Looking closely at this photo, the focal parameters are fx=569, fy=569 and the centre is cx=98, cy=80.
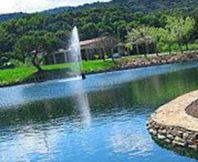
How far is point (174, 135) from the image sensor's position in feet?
78.9

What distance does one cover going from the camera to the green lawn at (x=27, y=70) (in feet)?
309

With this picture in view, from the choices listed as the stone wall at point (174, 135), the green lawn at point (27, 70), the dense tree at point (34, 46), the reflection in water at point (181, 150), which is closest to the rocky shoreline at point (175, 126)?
the stone wall at point (174, 135)

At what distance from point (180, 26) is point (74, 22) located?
1308 inches

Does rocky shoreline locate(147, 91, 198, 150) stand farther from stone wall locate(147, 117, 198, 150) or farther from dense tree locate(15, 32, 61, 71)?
dense tree locate(15, 32, 61, 71)

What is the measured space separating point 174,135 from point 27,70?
76110 millimetres

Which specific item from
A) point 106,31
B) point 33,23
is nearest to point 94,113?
point 106,31

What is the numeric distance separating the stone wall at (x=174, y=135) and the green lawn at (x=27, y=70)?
67929mm

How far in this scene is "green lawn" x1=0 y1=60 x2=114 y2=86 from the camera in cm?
9431

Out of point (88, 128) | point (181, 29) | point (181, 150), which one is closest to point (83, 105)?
point (88, 128)

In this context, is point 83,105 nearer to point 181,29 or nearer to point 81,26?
point 181,29

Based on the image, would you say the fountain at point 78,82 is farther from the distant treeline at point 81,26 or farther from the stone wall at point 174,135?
the stone wall at point 174,135

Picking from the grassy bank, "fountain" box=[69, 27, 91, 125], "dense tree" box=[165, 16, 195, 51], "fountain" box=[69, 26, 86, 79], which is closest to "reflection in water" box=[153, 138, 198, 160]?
"fountain" box=[69, 27, 91, 125]

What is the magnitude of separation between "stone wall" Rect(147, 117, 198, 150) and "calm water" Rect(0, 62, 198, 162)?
1.75 ft

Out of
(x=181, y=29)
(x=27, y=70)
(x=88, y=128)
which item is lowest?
(x=88, y=128)
